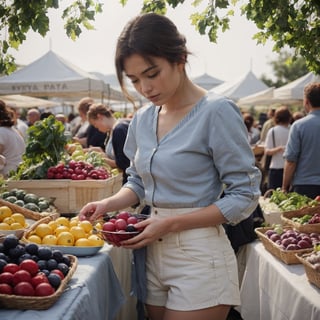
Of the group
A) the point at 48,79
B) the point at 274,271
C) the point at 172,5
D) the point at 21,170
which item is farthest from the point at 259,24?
the point at 48,79

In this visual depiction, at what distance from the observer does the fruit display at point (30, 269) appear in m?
1.78

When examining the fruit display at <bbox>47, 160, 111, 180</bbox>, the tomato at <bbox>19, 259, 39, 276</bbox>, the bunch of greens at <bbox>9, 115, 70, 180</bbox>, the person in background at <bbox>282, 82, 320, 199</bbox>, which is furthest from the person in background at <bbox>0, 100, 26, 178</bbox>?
the tomato at <bbox>19, 259, 39, 276</bbox>

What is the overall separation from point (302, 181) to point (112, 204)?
125 inches

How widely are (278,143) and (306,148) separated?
2313 mm

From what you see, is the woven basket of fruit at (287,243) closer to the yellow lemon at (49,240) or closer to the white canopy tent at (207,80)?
the yellow lemon at (49,240)

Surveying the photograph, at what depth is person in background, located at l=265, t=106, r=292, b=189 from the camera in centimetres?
707

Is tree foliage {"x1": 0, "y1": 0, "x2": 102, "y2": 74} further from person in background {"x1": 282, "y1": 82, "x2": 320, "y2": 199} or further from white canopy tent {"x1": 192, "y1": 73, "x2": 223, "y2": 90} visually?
white canopy tent {"x1": 192, "y1": 73, "x2": 223, "y2": 90}

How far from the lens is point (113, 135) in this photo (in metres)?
4.95

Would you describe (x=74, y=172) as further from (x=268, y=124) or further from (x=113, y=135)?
(x=268, y=124)

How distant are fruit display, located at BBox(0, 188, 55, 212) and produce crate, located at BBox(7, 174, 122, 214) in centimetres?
14

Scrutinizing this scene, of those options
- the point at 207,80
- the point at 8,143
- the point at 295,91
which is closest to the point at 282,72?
the point at 207,80

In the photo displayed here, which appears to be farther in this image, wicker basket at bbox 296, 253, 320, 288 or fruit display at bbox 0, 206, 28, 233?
fruit display at bbox 0, 206, 28, 233

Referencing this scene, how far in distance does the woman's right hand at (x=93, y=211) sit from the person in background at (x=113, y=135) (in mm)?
2595

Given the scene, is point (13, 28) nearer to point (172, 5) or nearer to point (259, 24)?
point (172, 5)
